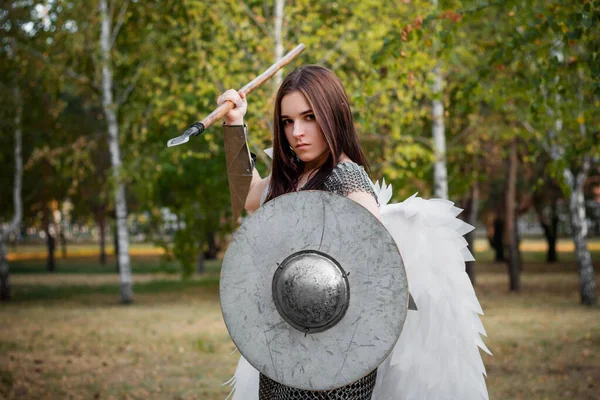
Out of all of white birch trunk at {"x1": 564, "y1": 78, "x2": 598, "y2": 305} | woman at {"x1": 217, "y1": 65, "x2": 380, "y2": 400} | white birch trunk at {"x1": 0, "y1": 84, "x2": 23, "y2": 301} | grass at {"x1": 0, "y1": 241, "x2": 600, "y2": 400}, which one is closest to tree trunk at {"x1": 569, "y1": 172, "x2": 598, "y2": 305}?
white birch trunk at {"x1": 564, "y1": 78, "x2": 598, "y2": 305}

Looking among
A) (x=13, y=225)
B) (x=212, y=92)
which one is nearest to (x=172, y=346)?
(x=212, y=92)

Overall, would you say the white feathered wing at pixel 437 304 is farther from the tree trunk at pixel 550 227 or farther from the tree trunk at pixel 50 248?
the tree trunk at pixel 50 248

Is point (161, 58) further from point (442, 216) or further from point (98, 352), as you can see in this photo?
point (442, 216)

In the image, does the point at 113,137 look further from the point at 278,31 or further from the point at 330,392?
the point at 330,392

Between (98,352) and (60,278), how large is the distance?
18.3 m

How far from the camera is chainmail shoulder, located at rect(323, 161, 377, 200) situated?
2.50 m

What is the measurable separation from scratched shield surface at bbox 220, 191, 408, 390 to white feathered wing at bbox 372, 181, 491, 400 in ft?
2.32

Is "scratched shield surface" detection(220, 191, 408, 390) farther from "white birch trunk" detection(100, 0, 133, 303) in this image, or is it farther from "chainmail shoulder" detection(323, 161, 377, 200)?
"white birch trunk" detection(100, 0, 133, 303)

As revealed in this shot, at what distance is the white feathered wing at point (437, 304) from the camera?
3.00m

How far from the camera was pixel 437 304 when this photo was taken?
302 centimetres

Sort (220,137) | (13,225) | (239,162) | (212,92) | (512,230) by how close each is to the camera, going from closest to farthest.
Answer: (239,162), (212,92), (220,137), (13,225), (512,230)

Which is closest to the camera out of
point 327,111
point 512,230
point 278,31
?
point 327,111

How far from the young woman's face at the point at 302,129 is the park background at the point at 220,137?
8.48ft

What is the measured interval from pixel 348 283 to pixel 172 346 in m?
8.47
